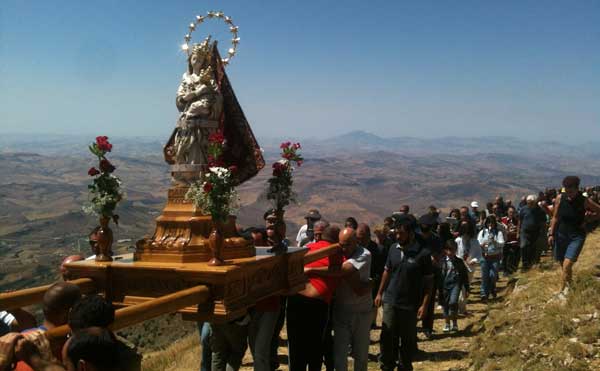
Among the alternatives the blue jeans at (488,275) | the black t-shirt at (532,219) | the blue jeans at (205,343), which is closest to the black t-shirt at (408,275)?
the blue jeans at (205,343)

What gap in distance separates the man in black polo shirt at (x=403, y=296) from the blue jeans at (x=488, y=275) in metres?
6.07

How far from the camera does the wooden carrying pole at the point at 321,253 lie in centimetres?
664

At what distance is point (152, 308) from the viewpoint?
4035mm

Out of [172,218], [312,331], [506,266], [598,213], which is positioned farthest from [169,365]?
[506,266]

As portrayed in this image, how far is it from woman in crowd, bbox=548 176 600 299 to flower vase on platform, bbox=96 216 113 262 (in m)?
7.30

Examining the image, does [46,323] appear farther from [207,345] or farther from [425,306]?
[425,306]

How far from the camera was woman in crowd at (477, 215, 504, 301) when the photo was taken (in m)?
13.2

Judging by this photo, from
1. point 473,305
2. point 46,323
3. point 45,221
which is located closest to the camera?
point 46,323

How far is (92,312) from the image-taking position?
3.29 m

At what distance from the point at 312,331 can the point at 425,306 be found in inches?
109

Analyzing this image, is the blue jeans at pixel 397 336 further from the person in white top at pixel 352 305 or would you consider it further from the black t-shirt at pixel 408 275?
the person in white top at pixel 352 305

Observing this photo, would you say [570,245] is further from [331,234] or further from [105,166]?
[105,166]

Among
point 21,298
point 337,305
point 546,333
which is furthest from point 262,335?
point 546,333

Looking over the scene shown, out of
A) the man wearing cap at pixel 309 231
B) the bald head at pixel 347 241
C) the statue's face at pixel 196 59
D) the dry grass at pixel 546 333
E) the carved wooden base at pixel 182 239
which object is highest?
the statue's face at pixel 196 59
